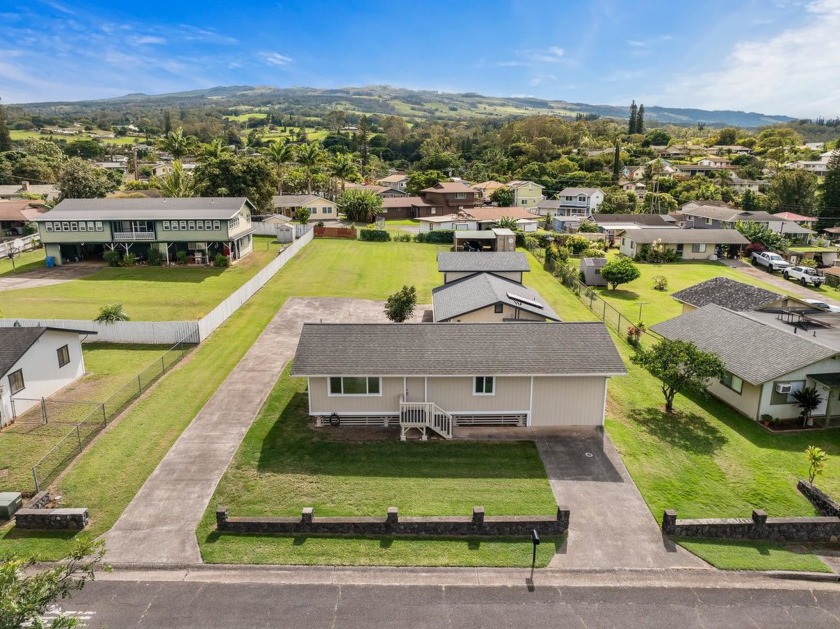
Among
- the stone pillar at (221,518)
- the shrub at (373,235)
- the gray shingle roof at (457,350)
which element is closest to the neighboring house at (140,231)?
the shrub at (373,235)

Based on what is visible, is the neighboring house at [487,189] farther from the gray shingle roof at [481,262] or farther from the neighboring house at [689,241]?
the gray shingle roof at [481,262]

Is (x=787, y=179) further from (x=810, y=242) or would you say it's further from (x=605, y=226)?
(x=605, y=226)

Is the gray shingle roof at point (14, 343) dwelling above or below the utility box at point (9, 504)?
above

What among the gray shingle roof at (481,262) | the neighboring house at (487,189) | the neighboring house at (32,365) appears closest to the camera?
the neighboring house at (32,365)

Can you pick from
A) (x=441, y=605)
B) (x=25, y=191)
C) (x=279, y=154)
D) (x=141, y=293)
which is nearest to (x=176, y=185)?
(x=279, y=154)

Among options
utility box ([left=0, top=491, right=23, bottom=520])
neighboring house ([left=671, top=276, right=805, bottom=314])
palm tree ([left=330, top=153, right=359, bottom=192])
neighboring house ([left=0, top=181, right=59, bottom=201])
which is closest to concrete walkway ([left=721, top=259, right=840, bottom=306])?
neighboring house ([left=671, top=276, right=805, bottom=314])

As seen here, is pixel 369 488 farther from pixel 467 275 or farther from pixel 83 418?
pixel 467 275

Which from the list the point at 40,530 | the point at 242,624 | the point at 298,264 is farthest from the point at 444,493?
the point at 298,264
